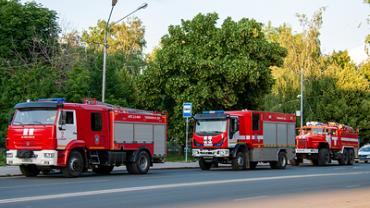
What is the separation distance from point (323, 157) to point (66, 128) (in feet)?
75.9

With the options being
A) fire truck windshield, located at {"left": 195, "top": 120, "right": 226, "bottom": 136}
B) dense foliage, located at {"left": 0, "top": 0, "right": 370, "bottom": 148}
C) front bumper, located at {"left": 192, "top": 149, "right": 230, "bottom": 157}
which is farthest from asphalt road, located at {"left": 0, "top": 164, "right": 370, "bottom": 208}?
dense foliage, located at {"left": 0, "top": 0, "right": 370, "bottom": 148}

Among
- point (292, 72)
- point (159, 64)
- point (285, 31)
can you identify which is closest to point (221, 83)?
point (159, 64)

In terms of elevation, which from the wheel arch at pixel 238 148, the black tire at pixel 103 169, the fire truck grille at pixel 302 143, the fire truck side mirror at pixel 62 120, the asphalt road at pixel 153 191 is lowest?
the asphalt road at pixel 153 191

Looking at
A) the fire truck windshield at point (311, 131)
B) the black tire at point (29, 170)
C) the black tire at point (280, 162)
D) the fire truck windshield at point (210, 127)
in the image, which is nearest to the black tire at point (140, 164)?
the black tire at point (29, 170)

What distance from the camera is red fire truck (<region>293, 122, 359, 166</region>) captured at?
143 feet

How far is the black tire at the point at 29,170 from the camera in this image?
85.1ft

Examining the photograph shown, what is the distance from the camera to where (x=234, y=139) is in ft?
110

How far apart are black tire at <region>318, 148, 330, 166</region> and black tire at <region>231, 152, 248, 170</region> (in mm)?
11128

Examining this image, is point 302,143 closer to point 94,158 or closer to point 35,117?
point 94,158

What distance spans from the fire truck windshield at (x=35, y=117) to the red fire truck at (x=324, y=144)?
22.1 metres

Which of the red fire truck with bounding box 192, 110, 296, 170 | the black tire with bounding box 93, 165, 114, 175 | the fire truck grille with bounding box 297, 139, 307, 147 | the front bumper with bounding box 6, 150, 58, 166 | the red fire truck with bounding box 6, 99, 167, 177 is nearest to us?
the front bumper with bounding box 6, 150, 58, 166

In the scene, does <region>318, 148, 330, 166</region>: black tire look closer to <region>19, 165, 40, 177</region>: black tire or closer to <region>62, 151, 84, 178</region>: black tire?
<region>62, 151, 84, 178</region>: black tire

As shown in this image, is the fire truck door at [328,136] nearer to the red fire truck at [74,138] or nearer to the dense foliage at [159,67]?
the dense foliage at [159,67]

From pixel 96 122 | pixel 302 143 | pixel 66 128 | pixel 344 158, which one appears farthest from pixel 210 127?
pixel 344 158
